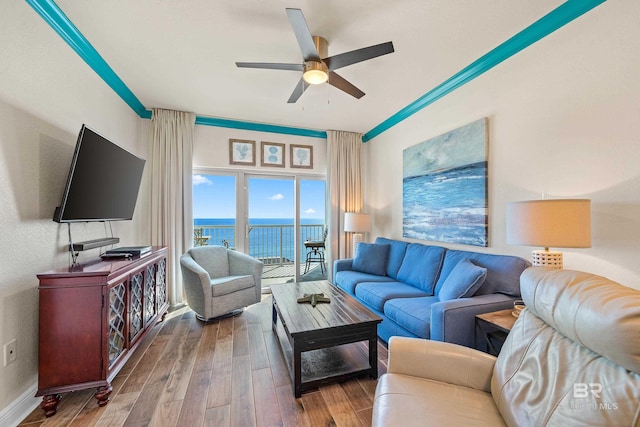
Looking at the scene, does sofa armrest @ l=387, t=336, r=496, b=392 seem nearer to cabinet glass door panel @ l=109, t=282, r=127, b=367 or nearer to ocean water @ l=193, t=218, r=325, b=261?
cabinet glass door panel @ l=109, t=282, r=127, b=367

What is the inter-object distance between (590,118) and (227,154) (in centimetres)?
390

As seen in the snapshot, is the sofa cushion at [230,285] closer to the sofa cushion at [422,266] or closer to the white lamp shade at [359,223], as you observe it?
the white lamp shade at [359,223]

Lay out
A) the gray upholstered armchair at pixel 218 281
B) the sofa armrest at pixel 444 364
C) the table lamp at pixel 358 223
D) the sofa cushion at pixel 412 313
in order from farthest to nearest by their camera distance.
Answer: the table lamp at pixel 358 223
the gray upholstered armchair at pixel 218 281
the sofa cushion at pixel 412 313
the sofa armrest at pixel 444 364

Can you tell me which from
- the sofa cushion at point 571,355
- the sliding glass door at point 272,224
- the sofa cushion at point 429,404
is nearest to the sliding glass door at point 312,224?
the sliding glass door at point 272,224

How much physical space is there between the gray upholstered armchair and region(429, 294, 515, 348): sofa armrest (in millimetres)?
2147

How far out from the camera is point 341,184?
172 inches

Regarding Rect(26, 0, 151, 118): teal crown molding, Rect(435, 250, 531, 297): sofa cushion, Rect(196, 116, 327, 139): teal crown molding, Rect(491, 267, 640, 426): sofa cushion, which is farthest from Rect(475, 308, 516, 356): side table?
Rect(26, 0, 151, 118): teal crown molding

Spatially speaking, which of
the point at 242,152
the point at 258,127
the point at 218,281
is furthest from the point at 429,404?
the point at 258,127

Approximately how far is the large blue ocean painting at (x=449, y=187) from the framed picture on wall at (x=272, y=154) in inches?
75.9

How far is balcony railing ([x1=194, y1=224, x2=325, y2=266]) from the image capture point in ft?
13.8

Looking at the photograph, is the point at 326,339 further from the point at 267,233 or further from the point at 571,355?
the point at 267,233

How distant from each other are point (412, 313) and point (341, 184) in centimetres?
266

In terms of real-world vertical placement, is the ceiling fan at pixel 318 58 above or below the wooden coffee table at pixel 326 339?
above

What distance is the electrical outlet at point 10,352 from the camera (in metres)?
1.50
